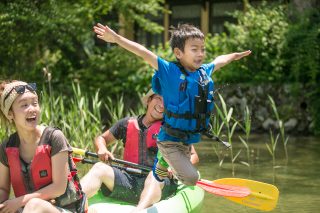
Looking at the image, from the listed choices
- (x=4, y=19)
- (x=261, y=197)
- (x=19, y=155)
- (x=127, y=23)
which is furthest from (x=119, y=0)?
(x=19, y=155)

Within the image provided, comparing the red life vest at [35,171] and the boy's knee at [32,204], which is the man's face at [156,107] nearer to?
the red life vest at [35,171]

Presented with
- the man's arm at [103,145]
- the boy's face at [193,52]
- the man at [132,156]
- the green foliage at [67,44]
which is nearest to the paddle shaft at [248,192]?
the man's arm at [103,145]

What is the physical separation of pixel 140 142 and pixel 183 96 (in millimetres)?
791

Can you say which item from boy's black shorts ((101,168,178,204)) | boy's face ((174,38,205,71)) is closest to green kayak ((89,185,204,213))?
boy's black shorts ((101,168,178,204))

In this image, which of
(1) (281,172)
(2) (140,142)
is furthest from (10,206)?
(1) (281,172)

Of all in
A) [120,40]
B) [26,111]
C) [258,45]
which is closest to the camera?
[26,111]

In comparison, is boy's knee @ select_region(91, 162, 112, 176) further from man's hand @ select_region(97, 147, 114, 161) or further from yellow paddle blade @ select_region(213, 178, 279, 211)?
yellow paddle blade @ select_region(213, 178, 279, 211)

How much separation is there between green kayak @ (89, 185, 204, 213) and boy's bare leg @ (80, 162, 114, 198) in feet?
0.32

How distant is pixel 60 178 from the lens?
299cm

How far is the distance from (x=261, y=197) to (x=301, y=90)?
21.8 ft

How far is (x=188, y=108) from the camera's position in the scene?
3.49m

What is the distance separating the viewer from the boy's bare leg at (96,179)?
391cm

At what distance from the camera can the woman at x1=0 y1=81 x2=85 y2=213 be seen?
2.98 metres

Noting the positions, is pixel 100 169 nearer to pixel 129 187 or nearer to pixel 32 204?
pixel 129 187
